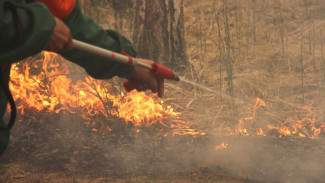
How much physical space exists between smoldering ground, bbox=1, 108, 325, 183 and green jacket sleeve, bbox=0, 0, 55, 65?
6.07 feet

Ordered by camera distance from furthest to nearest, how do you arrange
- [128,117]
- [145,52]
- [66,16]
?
[145,52]
[128,117]
[66,16]

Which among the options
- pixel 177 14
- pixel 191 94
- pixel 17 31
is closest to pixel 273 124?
pixel 191 94

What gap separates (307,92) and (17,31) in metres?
4.11

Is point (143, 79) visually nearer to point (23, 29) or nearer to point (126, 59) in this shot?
point (126, 59)

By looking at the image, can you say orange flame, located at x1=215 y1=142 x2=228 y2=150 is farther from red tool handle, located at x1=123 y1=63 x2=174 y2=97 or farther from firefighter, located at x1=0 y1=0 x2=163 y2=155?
firefighter, located at x1=0 y1=0 x2=163 y2=155

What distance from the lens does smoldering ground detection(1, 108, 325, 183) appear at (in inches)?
108

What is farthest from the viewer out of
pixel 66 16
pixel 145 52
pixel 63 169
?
pixel 145 52

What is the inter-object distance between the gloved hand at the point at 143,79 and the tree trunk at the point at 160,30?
2.36 m

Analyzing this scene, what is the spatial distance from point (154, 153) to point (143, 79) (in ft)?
4.63

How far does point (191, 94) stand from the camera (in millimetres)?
4219

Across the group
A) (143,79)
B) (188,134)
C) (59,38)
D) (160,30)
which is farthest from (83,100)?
(59,38)

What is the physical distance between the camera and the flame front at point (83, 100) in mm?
3396

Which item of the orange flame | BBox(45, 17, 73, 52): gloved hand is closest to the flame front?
the orange flame

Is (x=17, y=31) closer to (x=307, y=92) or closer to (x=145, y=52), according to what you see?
(x=145, y=52)
